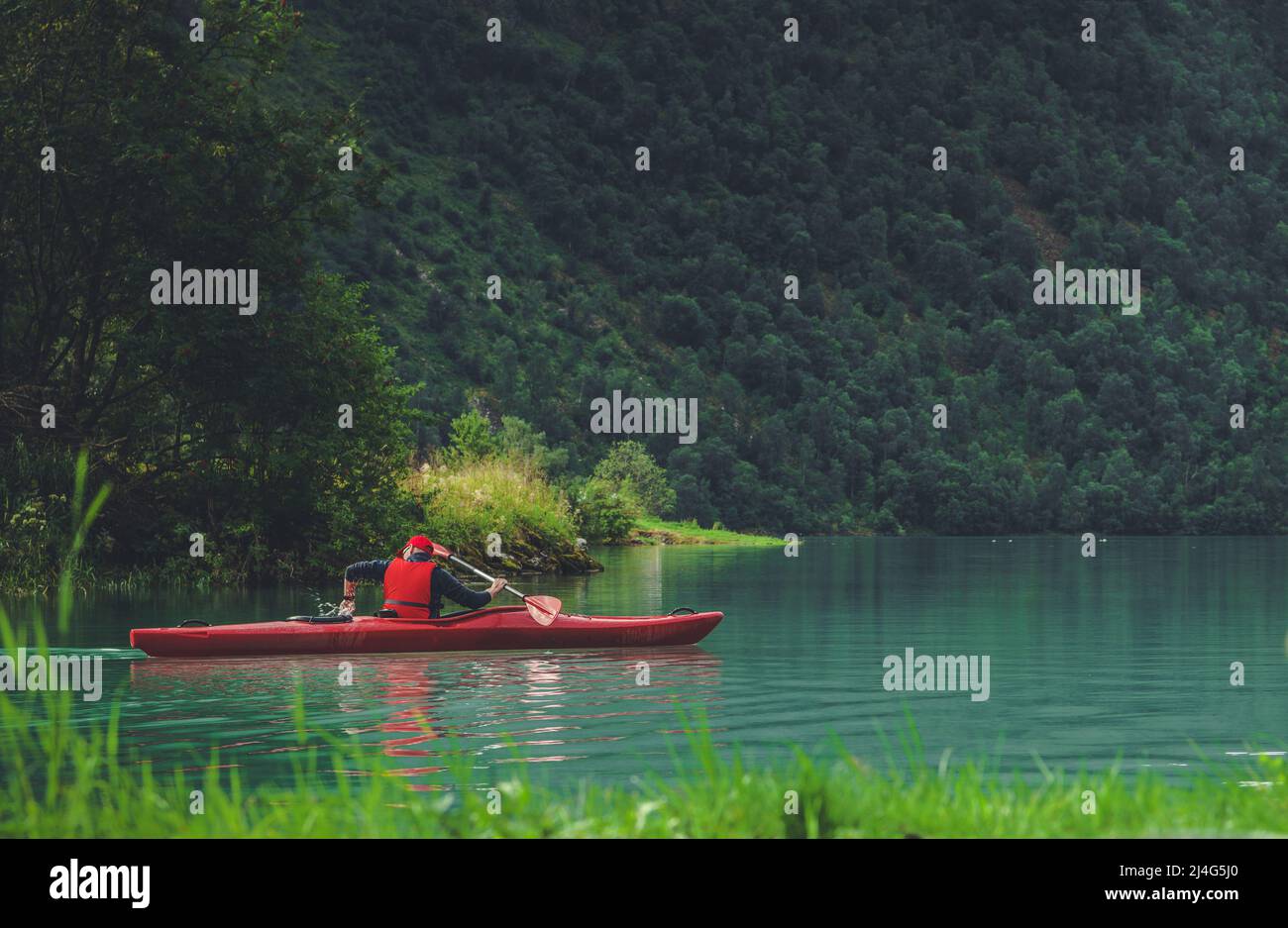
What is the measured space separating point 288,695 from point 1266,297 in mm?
150714

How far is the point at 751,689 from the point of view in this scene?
1755cm

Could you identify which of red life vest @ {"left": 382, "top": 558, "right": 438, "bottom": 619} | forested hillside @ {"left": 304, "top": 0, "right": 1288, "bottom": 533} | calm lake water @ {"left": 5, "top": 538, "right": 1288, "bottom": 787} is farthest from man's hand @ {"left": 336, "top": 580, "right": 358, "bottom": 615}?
forested hillside @ {"left": 304, "top": 0, "right": 1288, "bottom": 533}

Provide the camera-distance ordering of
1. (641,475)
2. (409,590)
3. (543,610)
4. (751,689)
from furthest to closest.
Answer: (641,475)
(543,610)
(409,590)
(751,689)

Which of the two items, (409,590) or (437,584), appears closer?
(437,584)

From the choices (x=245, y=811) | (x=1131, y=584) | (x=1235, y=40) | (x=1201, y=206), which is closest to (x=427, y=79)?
(x=1201, y=206)

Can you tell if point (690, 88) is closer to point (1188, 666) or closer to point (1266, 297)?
point (1266, 297)

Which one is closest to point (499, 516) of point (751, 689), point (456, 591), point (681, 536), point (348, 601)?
point (348, 601)

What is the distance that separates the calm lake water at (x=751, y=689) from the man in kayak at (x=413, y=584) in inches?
24.8

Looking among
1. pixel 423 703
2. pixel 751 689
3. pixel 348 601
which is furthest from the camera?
pixel 348 601

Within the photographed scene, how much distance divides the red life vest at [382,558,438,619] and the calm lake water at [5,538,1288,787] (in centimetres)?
57

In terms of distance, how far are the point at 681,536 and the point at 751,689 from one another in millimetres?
55711

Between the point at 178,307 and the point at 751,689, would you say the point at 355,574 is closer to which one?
the point at 751,689

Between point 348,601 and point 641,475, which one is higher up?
point 641,475

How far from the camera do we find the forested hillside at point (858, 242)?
11419cm
